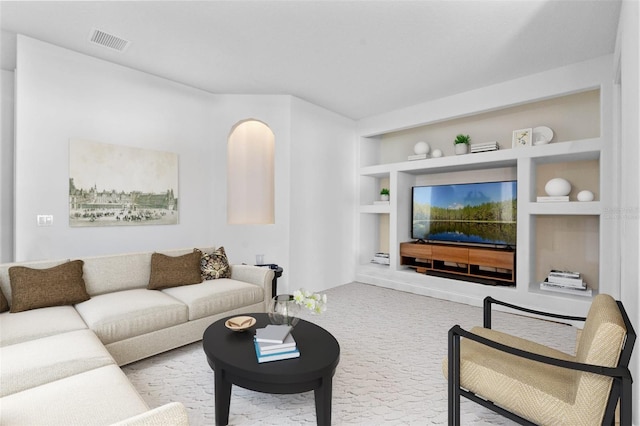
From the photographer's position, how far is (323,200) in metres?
4.91

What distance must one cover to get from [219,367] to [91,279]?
178cm

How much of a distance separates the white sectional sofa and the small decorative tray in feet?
2.12

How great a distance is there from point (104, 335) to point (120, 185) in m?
1.94

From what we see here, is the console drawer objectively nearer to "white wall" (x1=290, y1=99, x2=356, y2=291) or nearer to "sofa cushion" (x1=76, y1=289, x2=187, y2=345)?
"white wall" (x1=290, y1=99, x2=356, y2=291)

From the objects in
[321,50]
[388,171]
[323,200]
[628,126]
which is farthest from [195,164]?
[628,126]

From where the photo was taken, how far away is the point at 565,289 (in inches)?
139

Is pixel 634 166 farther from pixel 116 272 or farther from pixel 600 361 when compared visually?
pixel 116 272

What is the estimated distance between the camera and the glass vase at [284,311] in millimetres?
2049

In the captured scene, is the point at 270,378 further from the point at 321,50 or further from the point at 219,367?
the point at 321,50

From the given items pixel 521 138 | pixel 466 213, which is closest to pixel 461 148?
pixel 521 138

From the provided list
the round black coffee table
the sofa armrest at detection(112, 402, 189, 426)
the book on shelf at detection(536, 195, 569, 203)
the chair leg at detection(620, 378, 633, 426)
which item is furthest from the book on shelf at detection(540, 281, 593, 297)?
the sofa armrest at detection(112, 402, 189, 426)

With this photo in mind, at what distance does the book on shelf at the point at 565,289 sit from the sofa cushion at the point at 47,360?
425 cm

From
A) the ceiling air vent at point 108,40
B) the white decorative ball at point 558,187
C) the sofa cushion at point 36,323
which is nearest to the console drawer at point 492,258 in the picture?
the white decorative ball at point 558,187

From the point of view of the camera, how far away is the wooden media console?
3.96 metres
